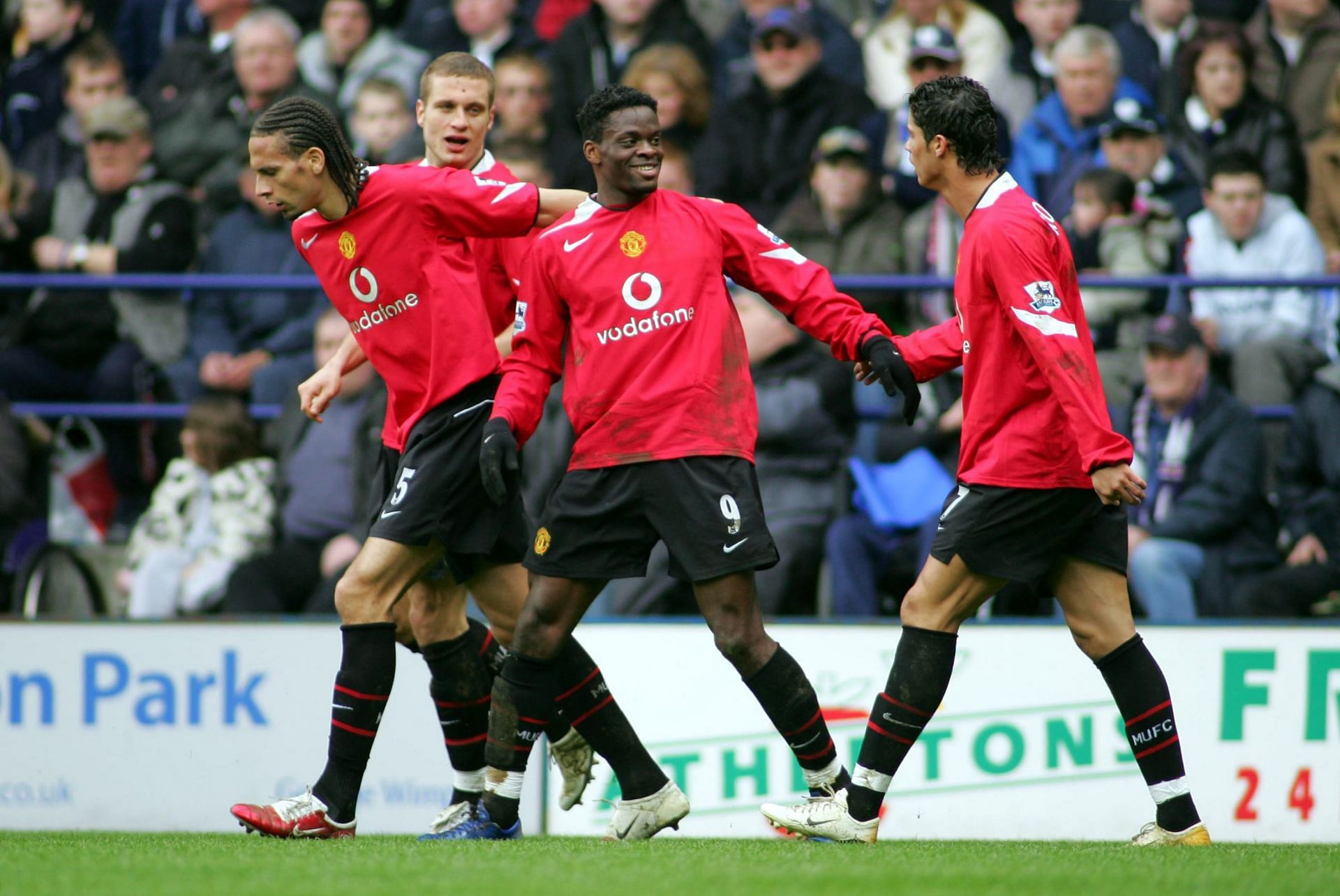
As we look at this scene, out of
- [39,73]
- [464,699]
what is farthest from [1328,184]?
[39,73]

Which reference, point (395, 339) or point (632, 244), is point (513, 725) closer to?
point (395, 339)

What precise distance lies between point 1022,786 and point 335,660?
303 centimetres

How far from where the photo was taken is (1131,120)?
9.52 meters

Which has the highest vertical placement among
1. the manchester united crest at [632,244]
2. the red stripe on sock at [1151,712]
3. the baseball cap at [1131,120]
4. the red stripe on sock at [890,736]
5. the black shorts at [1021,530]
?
the baseball cap at [1131,120]

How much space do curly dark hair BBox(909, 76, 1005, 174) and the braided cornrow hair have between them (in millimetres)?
1823

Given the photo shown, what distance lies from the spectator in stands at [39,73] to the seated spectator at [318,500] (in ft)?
11.8

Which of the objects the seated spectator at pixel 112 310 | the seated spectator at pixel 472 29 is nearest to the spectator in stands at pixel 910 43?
the seated spectator at pixel 472 29

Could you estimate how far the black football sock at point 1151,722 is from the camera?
17.1 ft

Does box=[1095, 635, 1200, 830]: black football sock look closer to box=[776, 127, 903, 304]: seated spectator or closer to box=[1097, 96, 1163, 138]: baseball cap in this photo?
box=[776, 127, 903, 304]: seated spectator

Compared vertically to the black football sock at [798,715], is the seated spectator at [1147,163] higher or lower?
higher

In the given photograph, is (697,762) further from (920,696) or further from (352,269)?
(352,269)

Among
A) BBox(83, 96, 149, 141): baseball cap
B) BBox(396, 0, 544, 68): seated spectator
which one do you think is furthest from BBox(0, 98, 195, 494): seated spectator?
BBox(396, 0, 544, 68): seated spectator

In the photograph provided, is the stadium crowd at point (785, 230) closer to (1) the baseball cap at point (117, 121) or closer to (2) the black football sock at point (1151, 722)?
(1) the baseball cap at point (117, 121)

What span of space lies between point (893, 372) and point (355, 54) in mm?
6957
